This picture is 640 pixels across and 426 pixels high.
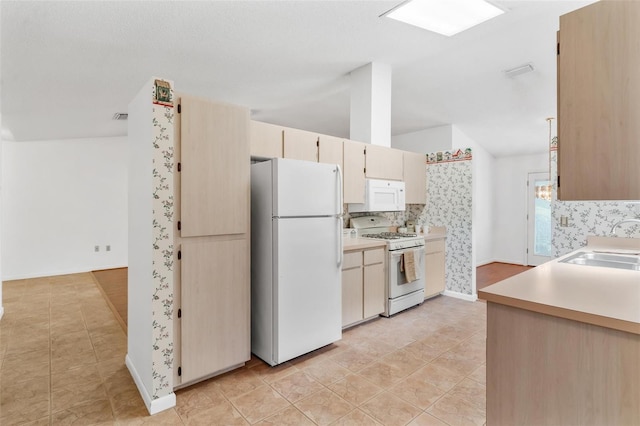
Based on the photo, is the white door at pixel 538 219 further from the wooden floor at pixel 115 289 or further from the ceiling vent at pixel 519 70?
the wooden floor at pixel 115 289

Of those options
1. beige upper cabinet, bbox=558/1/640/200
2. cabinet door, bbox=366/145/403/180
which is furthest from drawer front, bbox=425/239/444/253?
beige upper cabinet, bbox=558/1/640/200

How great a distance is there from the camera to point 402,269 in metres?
3.68

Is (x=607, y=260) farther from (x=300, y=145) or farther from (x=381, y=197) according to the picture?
(x=300, y=145)

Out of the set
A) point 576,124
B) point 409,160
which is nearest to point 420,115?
point 409,160

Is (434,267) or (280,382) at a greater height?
(434,267)

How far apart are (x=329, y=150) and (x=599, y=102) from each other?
2387 mm

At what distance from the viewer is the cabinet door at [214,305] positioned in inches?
86.7

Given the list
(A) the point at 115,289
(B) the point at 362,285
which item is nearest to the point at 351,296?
(B) the point at 362,285

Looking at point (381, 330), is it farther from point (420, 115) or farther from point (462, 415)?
point (420, 115)

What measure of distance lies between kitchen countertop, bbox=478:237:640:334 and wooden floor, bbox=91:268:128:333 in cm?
352

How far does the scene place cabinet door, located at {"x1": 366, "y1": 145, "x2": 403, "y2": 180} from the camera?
3.89 m

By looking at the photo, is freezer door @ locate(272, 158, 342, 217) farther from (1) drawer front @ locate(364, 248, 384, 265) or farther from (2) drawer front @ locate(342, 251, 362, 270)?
(1) drawer front @ locate(364, 248, 384, 265)

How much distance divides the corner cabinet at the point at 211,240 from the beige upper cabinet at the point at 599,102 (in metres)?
1.93

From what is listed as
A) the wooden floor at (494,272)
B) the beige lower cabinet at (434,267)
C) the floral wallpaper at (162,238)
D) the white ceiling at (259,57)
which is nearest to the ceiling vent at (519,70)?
the white ceiling at (259,57)
